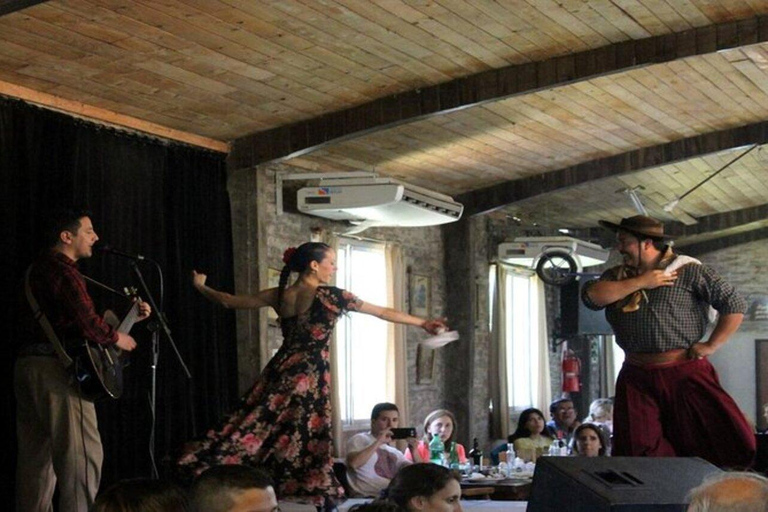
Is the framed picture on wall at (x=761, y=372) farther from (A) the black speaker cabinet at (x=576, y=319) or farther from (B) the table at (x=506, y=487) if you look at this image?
(B) the table at (x=506, y=487)

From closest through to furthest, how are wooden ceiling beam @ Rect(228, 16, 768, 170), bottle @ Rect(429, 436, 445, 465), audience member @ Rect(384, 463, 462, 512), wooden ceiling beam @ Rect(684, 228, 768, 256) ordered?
1. audience member @ Rect(384, 463, 462, 512)
2. wooden ceiling beam @ Rect(228, 16, 768, 170)
3. bottle @ Rect(429, 436, 445, 465)
4. wooden ceiling beam @ Rect(684, 228, 768, 256)

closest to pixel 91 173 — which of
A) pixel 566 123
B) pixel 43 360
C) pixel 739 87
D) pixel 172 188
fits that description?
pixel 172 188

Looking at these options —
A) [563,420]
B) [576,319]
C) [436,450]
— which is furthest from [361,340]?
[576,319]

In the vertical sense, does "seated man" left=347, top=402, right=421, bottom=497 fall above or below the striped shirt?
below

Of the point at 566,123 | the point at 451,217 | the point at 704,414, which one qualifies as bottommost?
the point at 704,414

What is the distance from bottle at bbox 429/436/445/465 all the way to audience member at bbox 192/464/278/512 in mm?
5919

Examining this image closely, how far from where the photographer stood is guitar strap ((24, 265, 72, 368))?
241 inches

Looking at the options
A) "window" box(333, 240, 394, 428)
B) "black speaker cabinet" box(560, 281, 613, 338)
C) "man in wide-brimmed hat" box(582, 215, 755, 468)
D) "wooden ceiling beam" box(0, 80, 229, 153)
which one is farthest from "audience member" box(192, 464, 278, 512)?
"black speaker cabinet" box(560, 281, 613, 338)

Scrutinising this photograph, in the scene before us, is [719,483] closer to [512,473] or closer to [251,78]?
[251,78]

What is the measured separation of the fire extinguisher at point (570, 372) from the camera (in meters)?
15.2

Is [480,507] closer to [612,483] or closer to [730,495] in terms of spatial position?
[612,483]

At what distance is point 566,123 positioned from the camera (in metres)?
9.82

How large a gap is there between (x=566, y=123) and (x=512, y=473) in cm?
279

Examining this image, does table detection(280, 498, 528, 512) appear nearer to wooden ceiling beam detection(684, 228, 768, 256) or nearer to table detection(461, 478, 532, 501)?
table detection(461, 478, 532, 501)
